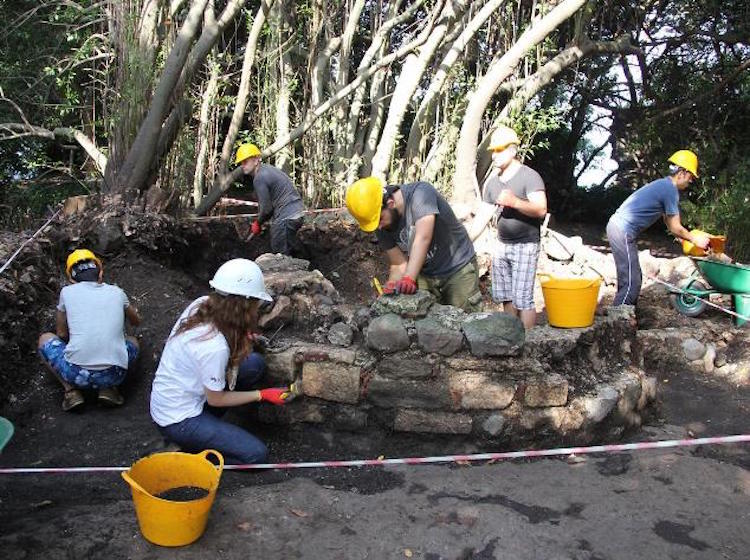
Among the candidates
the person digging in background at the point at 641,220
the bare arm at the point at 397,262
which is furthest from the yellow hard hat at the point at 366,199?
the person digging in background at the point at 641,220

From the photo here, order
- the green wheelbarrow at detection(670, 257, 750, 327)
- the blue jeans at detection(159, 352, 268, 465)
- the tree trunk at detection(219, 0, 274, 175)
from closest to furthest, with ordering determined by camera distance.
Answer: the blue jeans at detection(159, 352, 268, 465) → the green wheelbarrow at detection(670, 257, 750, 327) → the tree trunk at detection(219, 0, 274, 175)

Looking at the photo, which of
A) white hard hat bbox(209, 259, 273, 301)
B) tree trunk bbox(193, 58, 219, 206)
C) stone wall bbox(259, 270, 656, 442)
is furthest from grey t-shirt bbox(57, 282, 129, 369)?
tree trunk bbox(193, 58, 219, 206)

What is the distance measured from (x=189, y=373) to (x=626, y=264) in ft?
11.8

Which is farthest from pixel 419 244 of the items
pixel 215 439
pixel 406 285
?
pixel 215 439

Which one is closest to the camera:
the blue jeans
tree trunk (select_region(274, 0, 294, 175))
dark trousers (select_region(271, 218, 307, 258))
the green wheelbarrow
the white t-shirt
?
the white t-shirt

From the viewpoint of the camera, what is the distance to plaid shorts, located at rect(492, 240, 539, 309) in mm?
4023

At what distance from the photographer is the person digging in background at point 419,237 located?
3.46 m

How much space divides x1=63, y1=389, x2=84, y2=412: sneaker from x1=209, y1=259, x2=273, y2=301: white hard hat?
1.52m

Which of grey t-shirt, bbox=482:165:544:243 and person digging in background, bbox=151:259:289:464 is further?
grey t-shirt, bbox=482:165:544:243

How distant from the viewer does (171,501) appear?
2.32 metres

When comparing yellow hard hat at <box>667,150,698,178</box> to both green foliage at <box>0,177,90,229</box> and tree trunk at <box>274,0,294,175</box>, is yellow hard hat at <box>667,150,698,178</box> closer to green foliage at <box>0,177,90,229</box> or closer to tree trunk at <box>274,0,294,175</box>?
tree trunk at <box>274,0,294,175</box>

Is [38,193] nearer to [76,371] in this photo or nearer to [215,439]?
[76,371]

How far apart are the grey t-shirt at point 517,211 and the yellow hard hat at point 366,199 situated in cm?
95

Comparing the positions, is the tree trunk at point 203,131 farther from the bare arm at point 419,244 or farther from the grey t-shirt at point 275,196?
the bare arm at point 419,244
